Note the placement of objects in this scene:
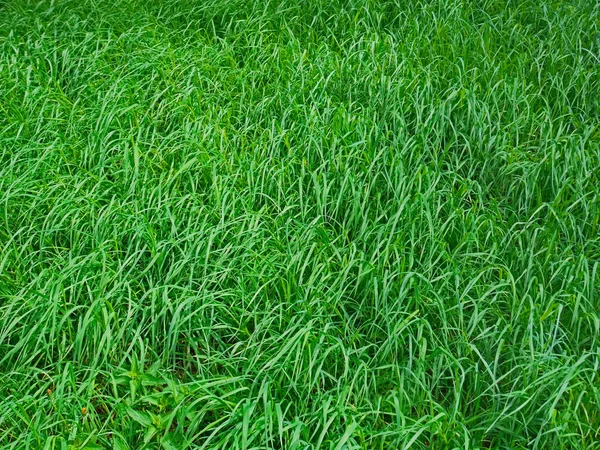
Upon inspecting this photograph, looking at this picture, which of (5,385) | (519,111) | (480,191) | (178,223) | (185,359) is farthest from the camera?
(519,111)

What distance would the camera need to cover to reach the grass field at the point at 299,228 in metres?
2.75

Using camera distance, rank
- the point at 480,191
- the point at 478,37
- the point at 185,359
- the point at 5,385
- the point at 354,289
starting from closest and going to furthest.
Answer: the point at 5,385
the point at 185,359
the point at 354,289
the point at 480,191
the point at 478,37

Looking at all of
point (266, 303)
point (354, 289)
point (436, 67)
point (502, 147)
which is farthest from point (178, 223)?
point (436, 67)

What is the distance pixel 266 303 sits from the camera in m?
3.14

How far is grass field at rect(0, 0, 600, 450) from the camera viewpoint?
9.03 ft

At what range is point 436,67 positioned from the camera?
4648 millimetres

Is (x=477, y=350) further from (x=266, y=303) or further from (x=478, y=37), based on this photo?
(x=478, y=37)

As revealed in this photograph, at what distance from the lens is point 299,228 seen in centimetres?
351

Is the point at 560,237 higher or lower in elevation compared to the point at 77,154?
lower

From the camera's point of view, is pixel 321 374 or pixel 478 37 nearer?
pixel 321 374

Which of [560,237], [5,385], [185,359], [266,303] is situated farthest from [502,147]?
[5,385]

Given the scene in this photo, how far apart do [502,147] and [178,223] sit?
1.66 meters

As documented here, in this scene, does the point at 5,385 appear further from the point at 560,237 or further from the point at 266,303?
the point at 560,237

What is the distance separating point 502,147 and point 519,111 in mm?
465
